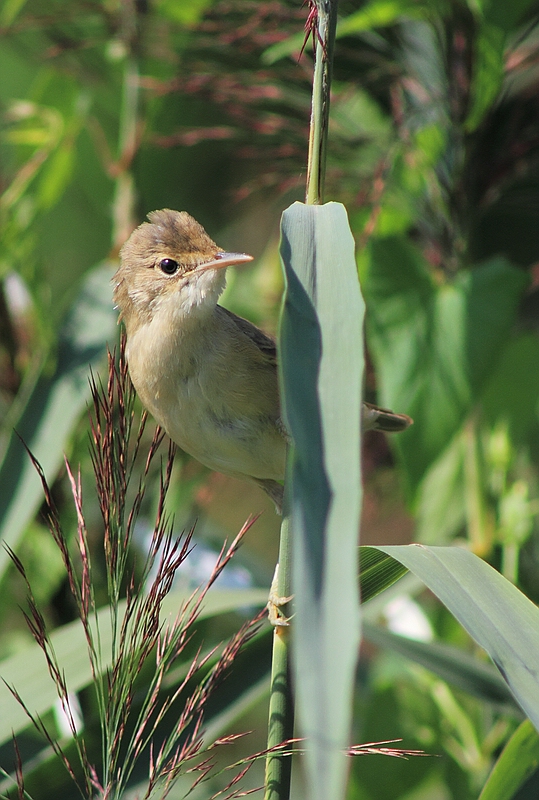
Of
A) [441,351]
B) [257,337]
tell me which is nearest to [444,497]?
[441,351]

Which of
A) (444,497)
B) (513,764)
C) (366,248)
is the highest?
(366,248)

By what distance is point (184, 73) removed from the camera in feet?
7.12

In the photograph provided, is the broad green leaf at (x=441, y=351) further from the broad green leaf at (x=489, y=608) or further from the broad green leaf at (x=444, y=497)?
the broad green leaf at (x=489, y=608)

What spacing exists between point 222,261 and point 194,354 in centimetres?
16

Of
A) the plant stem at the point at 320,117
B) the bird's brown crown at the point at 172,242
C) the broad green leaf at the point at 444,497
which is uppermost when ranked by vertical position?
the bird's brown crown at the point at 172,242

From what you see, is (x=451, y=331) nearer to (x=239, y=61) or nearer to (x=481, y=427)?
(x=481, y=427)

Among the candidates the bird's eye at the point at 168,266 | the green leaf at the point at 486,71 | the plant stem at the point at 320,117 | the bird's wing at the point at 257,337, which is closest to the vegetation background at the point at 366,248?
the green leaf at the point at 486,71

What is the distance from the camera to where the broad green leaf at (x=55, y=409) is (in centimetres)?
152

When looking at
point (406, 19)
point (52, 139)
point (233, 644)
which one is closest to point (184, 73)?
point (52, 139)

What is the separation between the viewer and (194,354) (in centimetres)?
132

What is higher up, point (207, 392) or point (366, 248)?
point (366, 248)

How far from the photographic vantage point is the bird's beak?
3.94 feet

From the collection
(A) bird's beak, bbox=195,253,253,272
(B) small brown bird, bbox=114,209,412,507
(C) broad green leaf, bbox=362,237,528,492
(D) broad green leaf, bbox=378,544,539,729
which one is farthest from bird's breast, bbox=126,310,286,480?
(D) broad green leaf, bbox=378,544,539,729

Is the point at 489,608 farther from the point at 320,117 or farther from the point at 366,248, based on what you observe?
the point at 366,248
